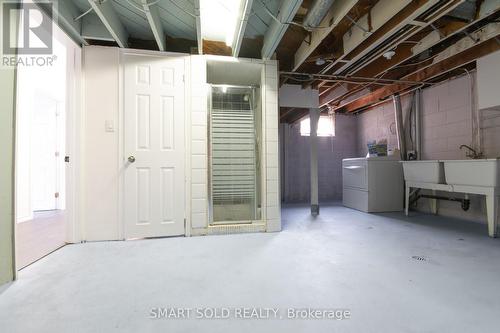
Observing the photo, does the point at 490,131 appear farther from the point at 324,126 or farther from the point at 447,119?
the point at 324,126

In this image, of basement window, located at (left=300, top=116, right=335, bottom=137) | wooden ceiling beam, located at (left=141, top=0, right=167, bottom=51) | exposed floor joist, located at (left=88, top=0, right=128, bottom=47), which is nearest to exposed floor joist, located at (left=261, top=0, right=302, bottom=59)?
wooden ceiling beam, located at (left=141, top=0, right=167, bottom=51)

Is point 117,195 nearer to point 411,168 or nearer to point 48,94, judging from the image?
point 48,94

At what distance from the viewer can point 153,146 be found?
2705 millimetres

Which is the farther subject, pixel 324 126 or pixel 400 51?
pixel 324 126

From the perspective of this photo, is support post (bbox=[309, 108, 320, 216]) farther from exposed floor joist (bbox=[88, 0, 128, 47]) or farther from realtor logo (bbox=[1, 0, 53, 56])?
realtor logo (bbox=[1, 0, 53, 56])

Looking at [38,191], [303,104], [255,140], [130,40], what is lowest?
[38,191]

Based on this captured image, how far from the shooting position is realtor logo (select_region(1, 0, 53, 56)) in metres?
1.64

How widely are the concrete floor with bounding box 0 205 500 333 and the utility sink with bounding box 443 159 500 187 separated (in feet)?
2.02

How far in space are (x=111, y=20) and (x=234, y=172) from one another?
2.05m

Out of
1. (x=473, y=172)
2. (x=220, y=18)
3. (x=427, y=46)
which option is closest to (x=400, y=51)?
(x=427, y=46)

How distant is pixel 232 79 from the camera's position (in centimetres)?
329

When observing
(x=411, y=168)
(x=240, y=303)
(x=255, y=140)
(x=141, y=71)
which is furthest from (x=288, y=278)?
(x=411, y=168)

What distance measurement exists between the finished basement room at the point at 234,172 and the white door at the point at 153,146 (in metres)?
0.02

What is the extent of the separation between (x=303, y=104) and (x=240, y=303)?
339cm
